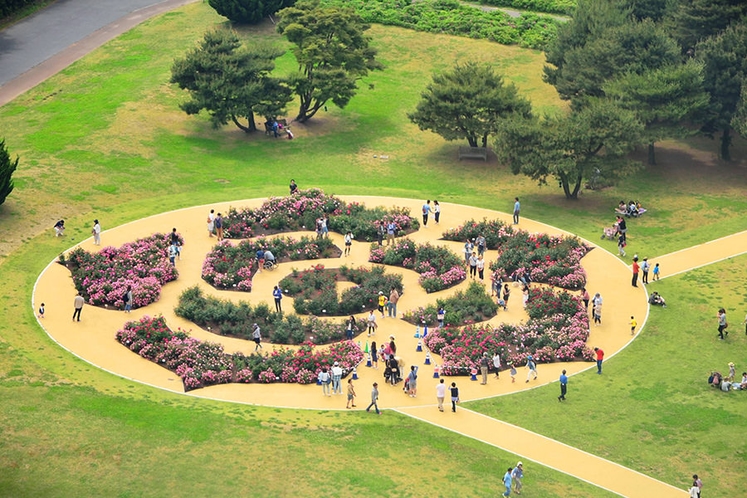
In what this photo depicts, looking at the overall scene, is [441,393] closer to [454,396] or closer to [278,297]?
[454,396]

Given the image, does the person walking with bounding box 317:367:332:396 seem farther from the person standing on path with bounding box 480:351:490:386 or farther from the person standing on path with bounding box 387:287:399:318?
the person standing on path with bounding box 387:287:399:318

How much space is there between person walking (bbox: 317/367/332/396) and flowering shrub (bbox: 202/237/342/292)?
37.3ft

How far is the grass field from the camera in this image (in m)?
48.3

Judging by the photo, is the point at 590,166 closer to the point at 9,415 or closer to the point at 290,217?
the point at 290,217

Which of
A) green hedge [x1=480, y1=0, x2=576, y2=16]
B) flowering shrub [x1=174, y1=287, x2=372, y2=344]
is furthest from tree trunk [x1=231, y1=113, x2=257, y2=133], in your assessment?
green hedge [x1=480, y1=0, x2=576, y2=16]

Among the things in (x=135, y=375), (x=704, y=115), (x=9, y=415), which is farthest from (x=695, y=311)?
(x=9, y=415)

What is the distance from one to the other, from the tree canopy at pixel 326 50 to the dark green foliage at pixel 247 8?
44.7ft

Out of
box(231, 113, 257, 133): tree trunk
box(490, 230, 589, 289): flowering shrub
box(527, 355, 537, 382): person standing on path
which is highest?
box(231, 113, 257, 133): tree trunk

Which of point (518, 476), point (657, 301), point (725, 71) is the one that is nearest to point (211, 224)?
point (657, 301)

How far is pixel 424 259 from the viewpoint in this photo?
6944cm

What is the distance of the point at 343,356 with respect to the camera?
58.7m

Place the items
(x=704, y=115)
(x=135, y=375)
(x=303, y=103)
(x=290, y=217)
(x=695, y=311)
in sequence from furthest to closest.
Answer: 1. (x=303, y=103)
2. (x=704, y=115)
3. (x=290, y=217)
4. (x=695, y=311)
5. (x=135, y=375)

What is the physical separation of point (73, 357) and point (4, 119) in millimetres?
35008

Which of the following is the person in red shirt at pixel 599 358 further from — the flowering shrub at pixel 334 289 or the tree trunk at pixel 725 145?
the tree trunk at pixel 725 145
